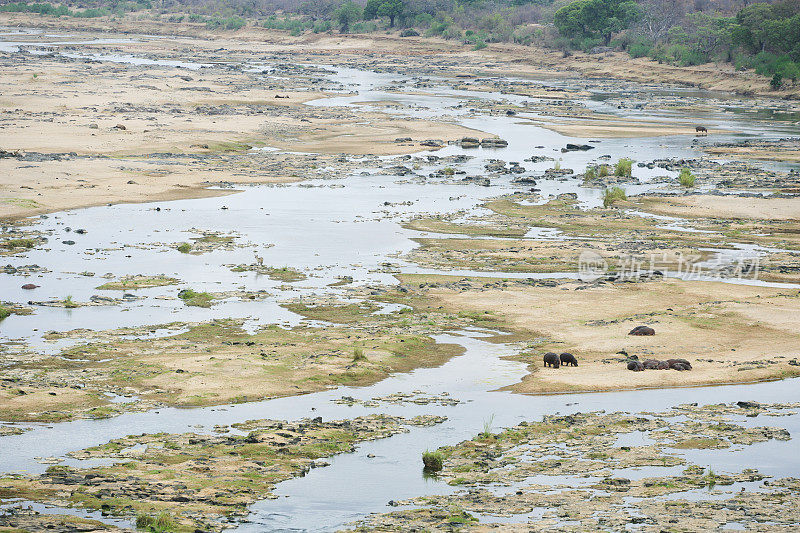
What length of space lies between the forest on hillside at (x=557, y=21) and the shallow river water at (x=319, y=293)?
38717 mm

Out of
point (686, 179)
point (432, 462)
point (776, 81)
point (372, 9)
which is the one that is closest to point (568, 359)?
point (432, 462)

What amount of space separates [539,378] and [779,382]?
5104mm

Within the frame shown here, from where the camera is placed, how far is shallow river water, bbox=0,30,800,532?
15.8 metres

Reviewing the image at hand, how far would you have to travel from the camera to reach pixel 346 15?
462 ft

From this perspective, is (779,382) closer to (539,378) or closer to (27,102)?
(539,378)

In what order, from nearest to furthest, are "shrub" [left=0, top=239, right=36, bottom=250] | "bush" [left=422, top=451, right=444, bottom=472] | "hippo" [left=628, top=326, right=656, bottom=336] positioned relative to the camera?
"bush" [left=422, top=451, right=444, bottom=472] < "hippo" [left=628, top=326, right=656, bottom=336] < "shrub" [left=0, top=239, right=36, bottom=250]

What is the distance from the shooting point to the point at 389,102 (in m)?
77.0

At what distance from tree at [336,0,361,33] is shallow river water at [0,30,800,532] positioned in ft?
290

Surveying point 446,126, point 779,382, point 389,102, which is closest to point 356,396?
point 779,382

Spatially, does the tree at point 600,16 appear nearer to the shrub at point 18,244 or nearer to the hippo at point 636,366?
the shrub at point 18,244

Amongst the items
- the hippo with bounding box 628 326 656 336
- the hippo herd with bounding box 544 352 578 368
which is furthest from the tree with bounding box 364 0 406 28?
the hippo herd with bounding box 544 352 578 368

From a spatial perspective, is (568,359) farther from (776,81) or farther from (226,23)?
(226,23)

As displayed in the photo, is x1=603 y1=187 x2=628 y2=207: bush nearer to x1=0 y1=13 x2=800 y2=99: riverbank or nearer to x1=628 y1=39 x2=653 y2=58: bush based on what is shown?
x1=0 y1=13 x2=800 y2=99: riverbank

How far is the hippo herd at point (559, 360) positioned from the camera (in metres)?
21.8
